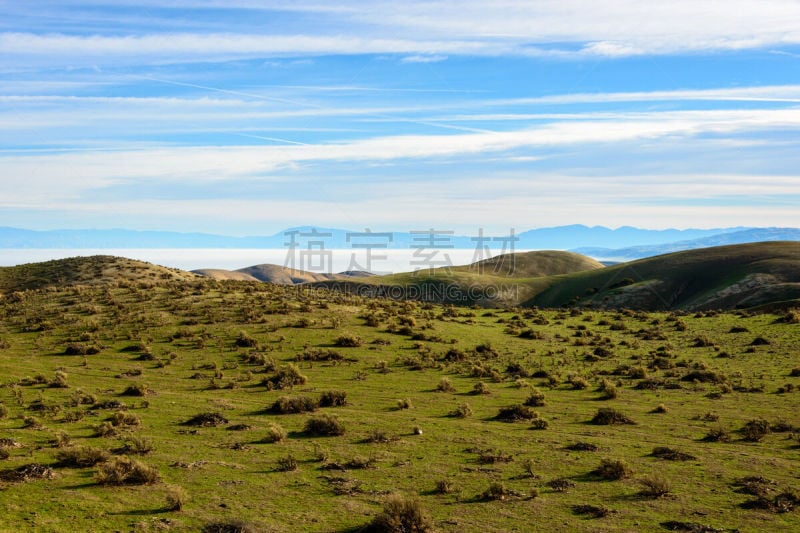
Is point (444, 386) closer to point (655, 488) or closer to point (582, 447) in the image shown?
point (582, 447)

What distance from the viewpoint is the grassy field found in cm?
1410

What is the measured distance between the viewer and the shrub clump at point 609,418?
23.2 meters

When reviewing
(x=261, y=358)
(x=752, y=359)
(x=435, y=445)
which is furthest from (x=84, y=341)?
(x=752, y=359)

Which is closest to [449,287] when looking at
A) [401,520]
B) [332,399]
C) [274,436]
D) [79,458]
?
[332,399]

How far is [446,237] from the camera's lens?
112 m

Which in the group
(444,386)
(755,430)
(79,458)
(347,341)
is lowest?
(444,386)

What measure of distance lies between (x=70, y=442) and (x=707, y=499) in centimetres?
1828

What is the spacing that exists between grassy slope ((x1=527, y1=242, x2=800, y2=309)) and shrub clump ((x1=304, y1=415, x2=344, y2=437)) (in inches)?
3185

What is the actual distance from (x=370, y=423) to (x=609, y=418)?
9537mm

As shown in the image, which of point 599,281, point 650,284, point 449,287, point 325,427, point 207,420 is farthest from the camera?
point 449,287

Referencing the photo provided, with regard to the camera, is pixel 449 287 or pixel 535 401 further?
pixel 449 287

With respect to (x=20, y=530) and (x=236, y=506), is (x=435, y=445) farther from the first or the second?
(x=20, y=530)

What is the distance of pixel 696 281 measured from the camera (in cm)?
11662

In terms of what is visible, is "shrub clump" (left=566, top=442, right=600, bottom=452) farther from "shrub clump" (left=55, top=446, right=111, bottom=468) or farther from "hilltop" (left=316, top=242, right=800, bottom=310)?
"hilltop" (left=316, top=242, right=800, bottom=310)
